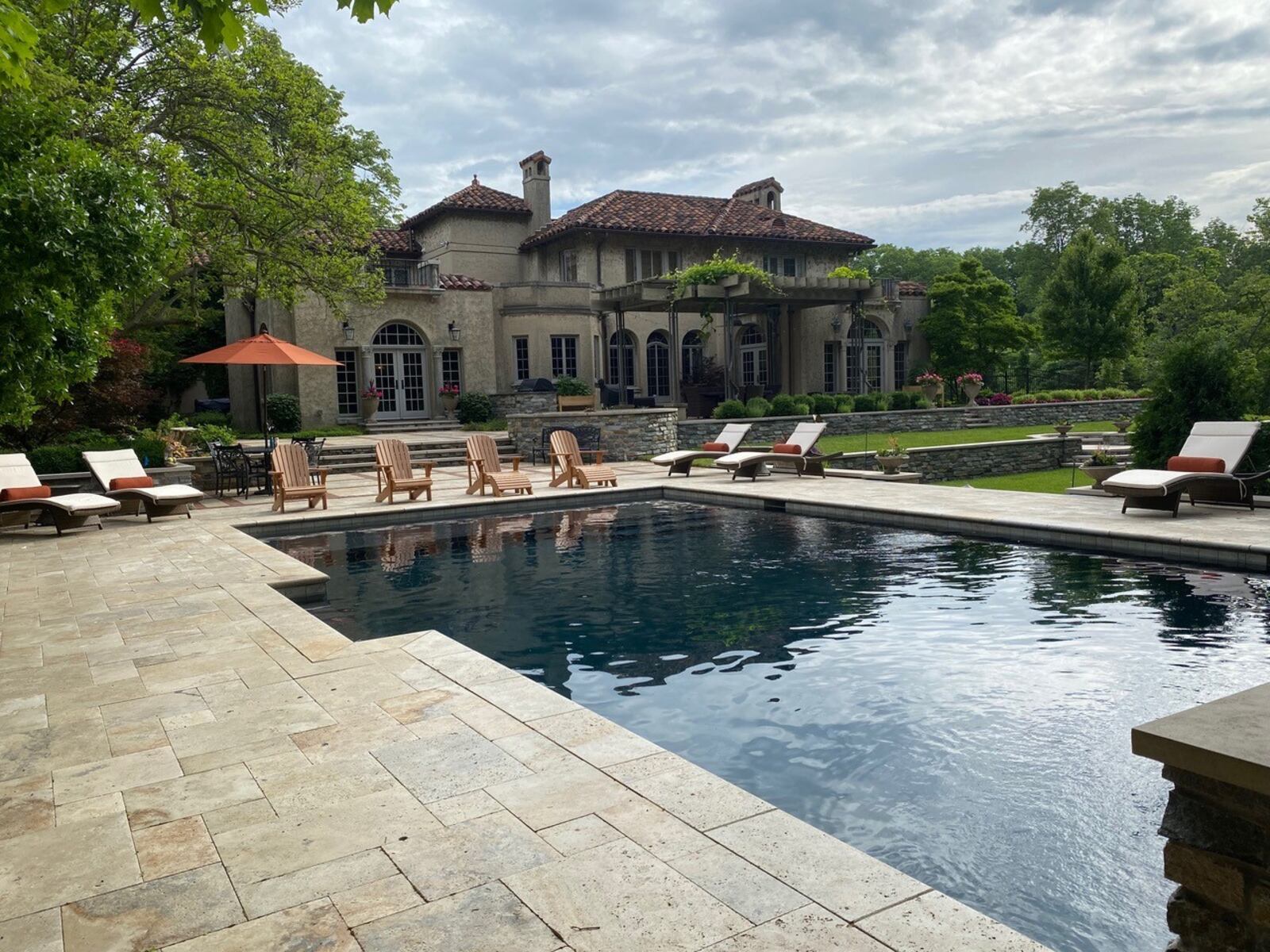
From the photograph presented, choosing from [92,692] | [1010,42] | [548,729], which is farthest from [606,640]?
[1010,42]

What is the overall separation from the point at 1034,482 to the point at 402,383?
18.1m

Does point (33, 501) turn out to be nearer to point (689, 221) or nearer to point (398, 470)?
point (398, 470)

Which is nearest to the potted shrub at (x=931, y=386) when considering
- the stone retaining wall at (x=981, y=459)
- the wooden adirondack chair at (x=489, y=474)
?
the stone retaining wall at (x=981, y=459)

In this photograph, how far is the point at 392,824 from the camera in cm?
311

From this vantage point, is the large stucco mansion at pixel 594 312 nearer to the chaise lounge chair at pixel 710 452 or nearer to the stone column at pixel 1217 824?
the chaise lounge chair at pixel 710 452

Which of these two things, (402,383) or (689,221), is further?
(689,221)

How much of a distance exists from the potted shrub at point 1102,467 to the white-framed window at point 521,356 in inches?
669

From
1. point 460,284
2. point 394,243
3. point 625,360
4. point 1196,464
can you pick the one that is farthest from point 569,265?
point 1196,464

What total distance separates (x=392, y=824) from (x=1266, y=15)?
13050 mm

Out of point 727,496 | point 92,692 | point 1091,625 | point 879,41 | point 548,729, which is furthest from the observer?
point 727,496

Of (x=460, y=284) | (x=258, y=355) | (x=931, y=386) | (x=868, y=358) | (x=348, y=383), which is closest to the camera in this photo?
(x=258, y=355)

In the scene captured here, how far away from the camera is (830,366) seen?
33125mm

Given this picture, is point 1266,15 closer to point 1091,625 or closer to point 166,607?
point 1091,625

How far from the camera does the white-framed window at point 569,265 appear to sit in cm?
3042
